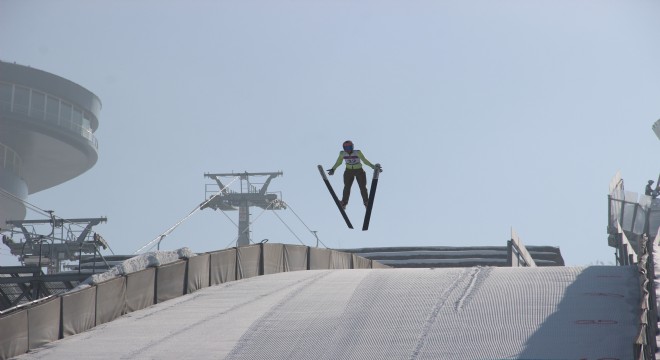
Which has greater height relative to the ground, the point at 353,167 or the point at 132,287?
the point at 353,167

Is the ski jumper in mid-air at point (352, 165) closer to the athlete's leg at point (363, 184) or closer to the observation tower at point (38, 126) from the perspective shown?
the athlete's leg at point (363, 184)

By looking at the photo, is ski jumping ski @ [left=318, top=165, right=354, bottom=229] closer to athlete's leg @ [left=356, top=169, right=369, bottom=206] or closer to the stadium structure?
athlete's leg @ [left=356, top=169, right=369, bottom=206]

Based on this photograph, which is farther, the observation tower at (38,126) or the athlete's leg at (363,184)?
the observation tower at (38,126)

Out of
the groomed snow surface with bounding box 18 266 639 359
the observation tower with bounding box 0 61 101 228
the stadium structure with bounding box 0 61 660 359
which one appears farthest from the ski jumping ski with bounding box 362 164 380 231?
the observation tower with bounding box 0 61 101 228

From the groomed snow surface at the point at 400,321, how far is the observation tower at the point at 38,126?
9359cm

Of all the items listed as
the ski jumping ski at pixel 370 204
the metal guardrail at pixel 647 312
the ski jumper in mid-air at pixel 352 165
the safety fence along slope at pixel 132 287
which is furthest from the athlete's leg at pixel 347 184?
the metal guardrail at pixel 647 312

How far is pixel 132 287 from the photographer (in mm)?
25141

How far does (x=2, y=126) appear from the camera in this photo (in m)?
116

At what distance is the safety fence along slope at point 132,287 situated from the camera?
2098 cm

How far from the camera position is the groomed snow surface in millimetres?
18938

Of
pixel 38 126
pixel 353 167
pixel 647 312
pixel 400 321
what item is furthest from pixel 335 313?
pixel 38 126

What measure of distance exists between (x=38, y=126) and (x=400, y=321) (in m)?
103

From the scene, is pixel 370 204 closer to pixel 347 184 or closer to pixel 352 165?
pixel 347 184

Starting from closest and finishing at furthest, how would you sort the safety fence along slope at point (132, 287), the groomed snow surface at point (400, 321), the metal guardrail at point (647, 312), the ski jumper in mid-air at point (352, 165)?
the metal guardrail at point (647, 312)
the groomed snow surface at point (400, 321)
the safety fence along slope at point (132, 287)
the ski jumper in mid-air at point (352, 165)
